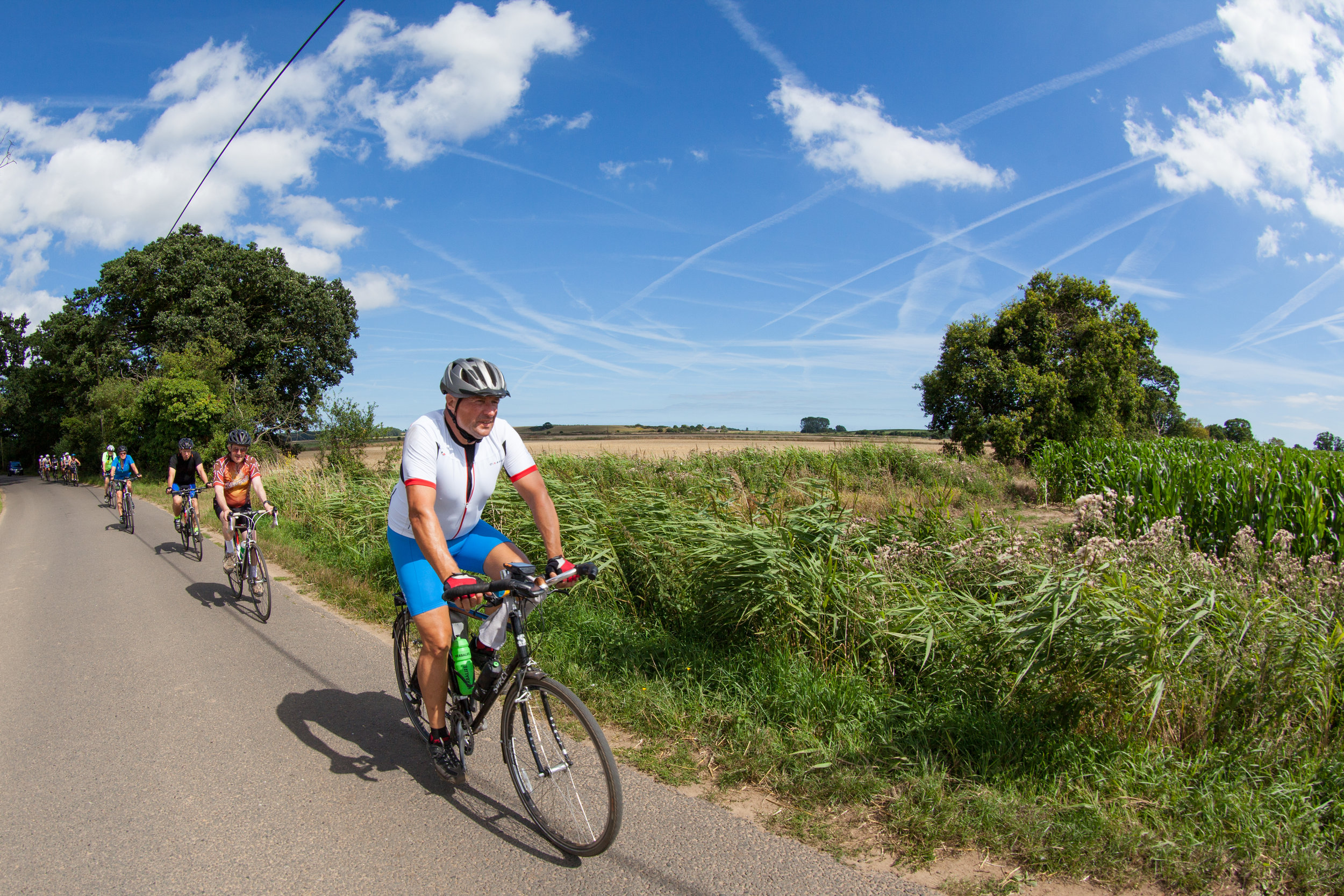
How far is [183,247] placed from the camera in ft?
121

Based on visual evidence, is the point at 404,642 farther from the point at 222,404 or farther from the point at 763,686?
the point at 222,404

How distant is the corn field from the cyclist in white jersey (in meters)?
7.24

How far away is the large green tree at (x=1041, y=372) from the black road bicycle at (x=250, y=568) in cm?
2562

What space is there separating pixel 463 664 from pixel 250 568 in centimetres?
558

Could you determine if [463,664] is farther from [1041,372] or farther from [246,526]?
[1041,372]

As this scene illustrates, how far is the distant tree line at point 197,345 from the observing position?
105ft

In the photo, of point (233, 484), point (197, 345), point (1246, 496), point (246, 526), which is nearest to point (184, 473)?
point (233, 484)

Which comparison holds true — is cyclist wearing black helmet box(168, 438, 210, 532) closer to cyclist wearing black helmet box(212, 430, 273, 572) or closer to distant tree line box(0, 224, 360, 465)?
cyclist wearing black helmet box(212, 430, 273, 572)

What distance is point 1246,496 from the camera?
10.7 metres

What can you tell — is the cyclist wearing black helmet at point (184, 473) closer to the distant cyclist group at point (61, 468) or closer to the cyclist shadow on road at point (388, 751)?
the cyclist shadow on road at point (388, 751)

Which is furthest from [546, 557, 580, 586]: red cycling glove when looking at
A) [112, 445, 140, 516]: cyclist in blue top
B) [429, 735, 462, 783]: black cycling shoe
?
[112, 445, 140, 516]: cyclist in blue top

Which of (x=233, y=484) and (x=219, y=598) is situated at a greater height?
(x=233, y=484)

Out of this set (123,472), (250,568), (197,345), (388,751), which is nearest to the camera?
(388,751)

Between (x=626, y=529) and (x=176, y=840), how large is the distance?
Result: 162 inches
